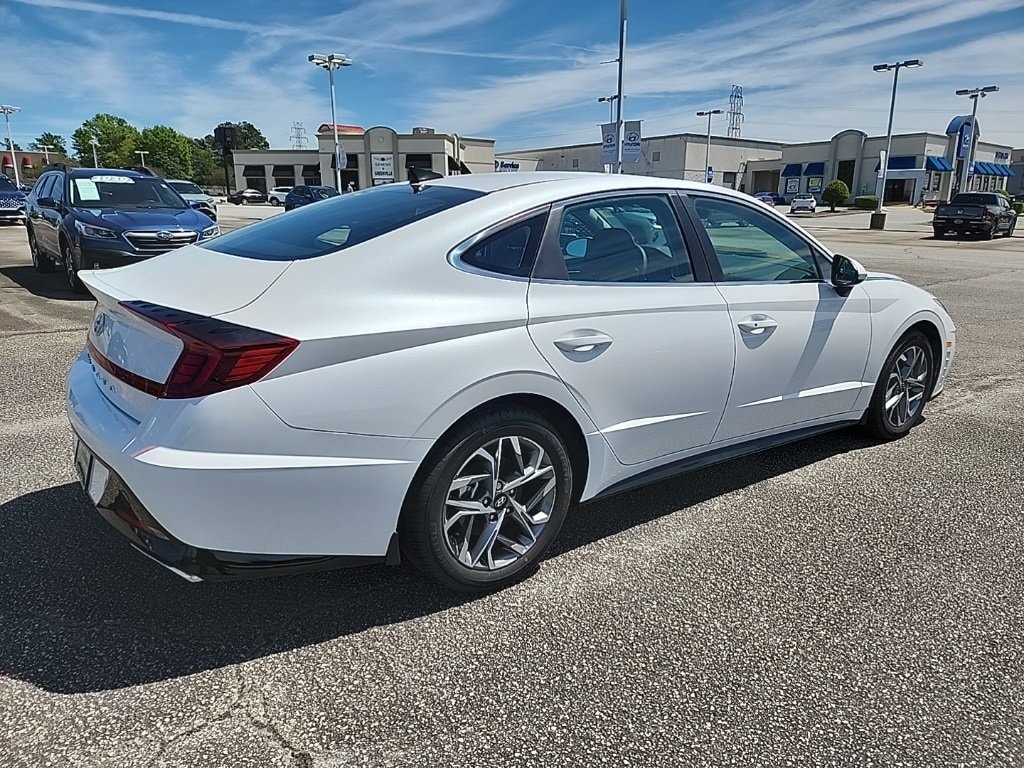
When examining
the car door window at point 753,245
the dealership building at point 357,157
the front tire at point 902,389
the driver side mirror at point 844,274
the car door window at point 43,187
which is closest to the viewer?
the car door window at point 753,245

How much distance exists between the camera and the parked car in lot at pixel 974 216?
94.4ft

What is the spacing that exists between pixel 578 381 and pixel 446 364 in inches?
23.7

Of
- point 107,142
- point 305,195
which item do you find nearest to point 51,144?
point 107,142

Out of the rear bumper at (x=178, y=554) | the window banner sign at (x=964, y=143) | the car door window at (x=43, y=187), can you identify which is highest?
the window banner sign at (x=964, y=143)

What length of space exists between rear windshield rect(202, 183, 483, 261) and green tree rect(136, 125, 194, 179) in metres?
114

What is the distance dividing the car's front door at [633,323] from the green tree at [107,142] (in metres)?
119

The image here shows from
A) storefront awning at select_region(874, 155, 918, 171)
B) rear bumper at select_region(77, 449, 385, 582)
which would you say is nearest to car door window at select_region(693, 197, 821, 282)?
rear bumper at select_region(77, 449, 385, 582)

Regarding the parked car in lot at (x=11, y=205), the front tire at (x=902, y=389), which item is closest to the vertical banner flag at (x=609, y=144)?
the parked car in lot at (x=11, y=205)

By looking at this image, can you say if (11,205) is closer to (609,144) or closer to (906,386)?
(609,144)

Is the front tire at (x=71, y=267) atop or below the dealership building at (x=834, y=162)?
below

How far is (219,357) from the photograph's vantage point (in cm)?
225

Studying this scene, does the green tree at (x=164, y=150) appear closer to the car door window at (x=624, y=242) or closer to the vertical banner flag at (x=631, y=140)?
the vertical banner flag at (x=631, y=140)

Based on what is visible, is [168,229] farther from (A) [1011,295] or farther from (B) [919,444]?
(A) [1011,295]

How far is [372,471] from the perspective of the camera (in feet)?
8.09
